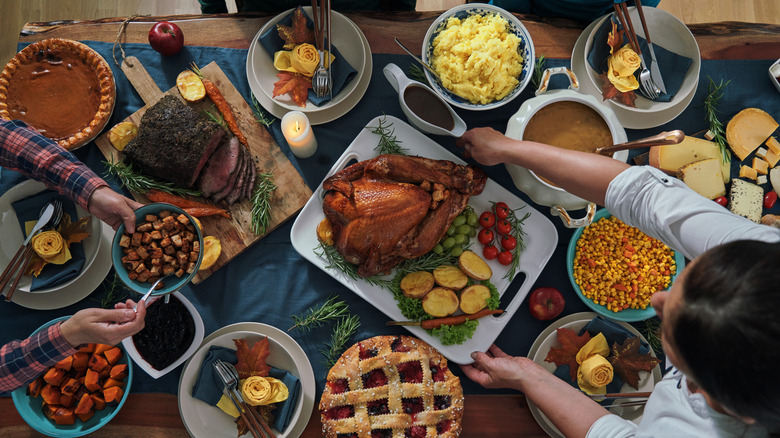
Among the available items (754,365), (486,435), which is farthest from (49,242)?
(754,365)

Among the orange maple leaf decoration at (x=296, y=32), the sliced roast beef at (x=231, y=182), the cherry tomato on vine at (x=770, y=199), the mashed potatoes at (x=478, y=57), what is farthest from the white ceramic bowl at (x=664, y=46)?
the sliced roast beef at (x=231, y=182)

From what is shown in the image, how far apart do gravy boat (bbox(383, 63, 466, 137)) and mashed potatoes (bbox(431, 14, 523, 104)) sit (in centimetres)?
8

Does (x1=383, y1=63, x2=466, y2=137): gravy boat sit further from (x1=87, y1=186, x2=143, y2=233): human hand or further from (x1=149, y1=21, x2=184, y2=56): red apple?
(x1=87, y1=186, x2=143, y2=233): human hand

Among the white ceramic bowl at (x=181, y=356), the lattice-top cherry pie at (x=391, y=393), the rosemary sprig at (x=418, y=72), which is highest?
the rosemary sprig at (x=418, y=72)

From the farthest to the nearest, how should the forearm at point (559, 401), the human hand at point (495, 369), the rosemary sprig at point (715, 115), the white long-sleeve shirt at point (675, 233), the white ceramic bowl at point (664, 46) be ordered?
the rosemary sprig at point (715, 115), the white ceramic bowl at point (664, 46), the human hand at point (495, 369), the forearm at point (559, 401), the white long-sleeve shirt at point (675, 233)

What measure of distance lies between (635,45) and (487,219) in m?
0.96

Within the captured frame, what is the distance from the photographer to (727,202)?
206 cm

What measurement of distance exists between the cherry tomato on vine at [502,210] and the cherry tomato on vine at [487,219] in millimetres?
26

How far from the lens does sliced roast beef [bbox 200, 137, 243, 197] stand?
2016mm

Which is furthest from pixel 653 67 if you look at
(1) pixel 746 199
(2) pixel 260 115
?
(2) pixel 260 115

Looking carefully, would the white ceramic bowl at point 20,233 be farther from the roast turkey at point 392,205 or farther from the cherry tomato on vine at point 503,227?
the cherry tomato on vine at point 503,227

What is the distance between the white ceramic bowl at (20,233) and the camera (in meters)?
A: 1.93

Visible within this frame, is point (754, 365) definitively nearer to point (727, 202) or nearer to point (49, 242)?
point (727, 202)

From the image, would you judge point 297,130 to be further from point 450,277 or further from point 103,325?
point 103,325
